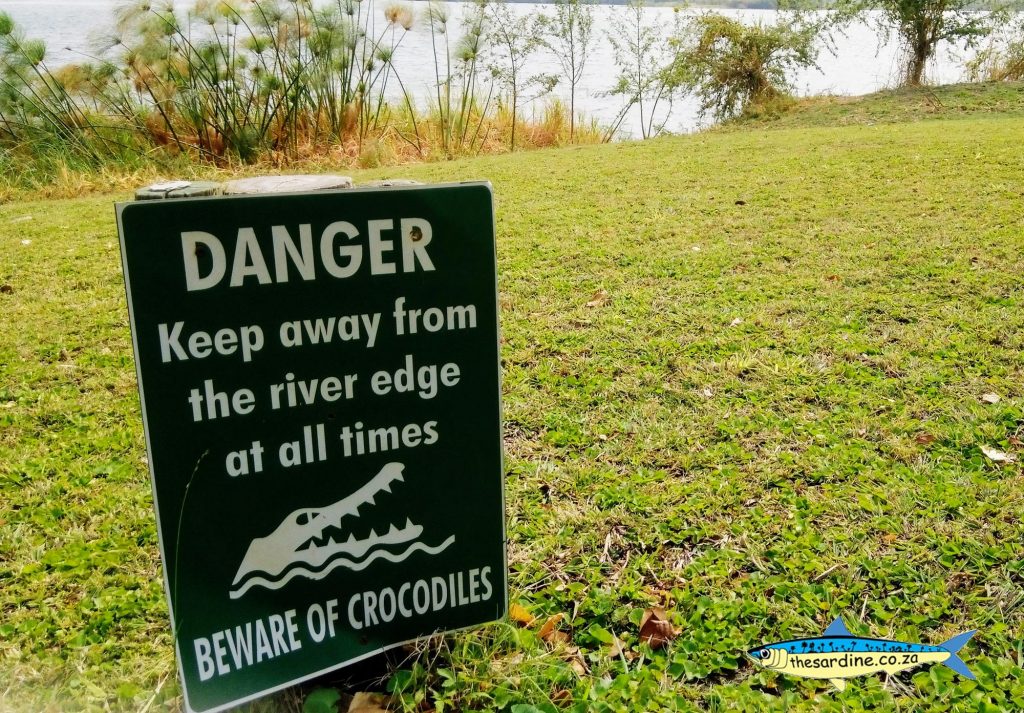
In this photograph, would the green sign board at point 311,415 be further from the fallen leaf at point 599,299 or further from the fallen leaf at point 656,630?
the fallen leaf at point 599,299

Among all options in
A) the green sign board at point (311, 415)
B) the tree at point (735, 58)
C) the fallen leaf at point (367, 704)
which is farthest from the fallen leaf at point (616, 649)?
the tree at point (735, 58)

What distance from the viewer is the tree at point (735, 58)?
15.3 m

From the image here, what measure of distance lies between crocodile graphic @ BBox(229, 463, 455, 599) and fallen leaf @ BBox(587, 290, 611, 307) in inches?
112

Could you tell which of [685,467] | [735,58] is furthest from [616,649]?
[735,58]

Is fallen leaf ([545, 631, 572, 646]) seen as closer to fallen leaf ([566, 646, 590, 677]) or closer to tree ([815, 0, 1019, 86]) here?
fallen leaf ([566, 646, 590, 677])

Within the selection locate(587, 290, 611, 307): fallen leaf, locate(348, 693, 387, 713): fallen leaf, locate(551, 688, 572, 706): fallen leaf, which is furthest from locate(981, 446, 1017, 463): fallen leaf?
locate(348, 693, 387, 713): fallen leaf

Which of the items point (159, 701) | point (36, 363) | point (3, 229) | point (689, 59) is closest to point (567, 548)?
point (159, 701)

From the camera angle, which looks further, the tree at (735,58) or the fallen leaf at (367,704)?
the tree at (735,58)

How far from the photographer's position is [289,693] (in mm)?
2027

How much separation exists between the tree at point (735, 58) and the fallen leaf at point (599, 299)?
11606mm

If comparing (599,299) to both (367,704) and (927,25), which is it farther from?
(927,25)

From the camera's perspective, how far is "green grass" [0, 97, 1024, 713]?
213 centimetres

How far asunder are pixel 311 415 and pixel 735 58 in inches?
609

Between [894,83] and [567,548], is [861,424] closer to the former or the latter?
[567,548]
